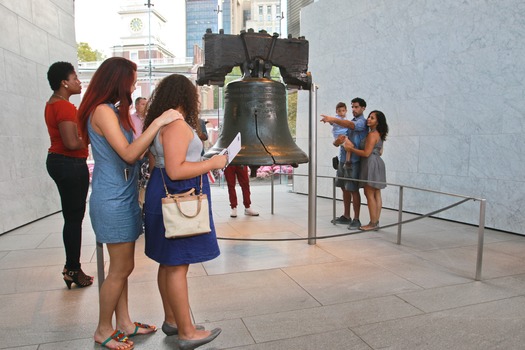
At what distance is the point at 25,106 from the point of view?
19.3 ft

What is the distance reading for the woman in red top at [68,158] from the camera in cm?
311

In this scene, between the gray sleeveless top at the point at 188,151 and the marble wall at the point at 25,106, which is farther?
the marble wall at the point at 25,106

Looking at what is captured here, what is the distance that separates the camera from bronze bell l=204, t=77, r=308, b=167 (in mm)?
3150

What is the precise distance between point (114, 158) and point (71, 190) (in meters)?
1.25

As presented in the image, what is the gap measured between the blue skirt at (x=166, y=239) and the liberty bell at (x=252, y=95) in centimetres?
95

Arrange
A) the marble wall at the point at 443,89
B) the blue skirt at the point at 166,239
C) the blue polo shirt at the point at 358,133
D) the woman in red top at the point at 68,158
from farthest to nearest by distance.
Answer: the blue polo shirt at the point at 358,133 → the marble wall at the point at 443,89 → the woman in red top at the point at 68,158 → the blue skirt at the point at 166,239

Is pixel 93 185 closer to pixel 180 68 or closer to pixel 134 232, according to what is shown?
pixel 134 232

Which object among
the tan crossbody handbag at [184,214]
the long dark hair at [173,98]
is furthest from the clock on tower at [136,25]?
the tan crossbody handbag at [184,214]

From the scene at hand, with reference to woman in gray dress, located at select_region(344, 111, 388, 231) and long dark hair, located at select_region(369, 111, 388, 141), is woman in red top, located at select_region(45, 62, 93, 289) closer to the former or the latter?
woman in gray dress, located at select_region(344, 111, 388, 231)

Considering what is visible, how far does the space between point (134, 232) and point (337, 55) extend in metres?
6.58

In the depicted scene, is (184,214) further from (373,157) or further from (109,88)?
(373,157)

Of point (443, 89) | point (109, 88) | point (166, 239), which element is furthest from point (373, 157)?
point (109, 88)

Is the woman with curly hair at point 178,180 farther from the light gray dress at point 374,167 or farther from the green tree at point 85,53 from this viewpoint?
the green tree at point 85,53

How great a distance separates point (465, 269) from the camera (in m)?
3.79
